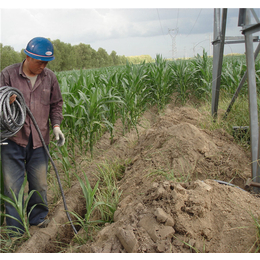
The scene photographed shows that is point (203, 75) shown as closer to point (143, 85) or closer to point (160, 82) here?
point (160, 82)

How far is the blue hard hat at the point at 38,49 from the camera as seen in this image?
5.42 feet

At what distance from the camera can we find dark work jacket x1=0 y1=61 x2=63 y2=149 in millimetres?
1761

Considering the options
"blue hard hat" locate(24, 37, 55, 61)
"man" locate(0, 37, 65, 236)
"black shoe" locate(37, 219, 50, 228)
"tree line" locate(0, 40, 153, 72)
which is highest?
"tree line" locate(0, 40, 153, 72)

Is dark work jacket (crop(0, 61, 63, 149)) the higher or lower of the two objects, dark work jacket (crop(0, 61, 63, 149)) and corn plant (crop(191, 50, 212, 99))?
the lower

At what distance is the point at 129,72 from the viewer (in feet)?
14.9

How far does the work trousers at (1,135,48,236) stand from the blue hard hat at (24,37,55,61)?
65cm

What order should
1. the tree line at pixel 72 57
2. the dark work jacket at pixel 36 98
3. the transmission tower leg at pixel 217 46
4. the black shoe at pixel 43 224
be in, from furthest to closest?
1. the tree line at pixel 72 57
2. the transmission tower leg at pixel 217 46
3. the black shoe at pixel 43 224
4. the dark work jacket at pixel 36 98

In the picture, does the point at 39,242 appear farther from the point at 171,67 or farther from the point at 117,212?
the point at 171,67

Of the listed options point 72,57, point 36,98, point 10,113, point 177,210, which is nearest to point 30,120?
point 36,98

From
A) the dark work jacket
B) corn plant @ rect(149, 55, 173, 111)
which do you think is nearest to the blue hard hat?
the dark work jacket

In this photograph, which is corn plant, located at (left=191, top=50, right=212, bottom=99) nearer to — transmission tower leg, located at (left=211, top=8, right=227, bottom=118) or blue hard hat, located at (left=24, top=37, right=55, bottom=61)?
transmission tower leg, located at (left=211, top=8, right=227, bottom=118)

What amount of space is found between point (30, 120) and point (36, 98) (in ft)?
0.60

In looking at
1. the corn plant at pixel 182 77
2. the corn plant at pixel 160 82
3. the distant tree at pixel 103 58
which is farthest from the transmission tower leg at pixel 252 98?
the distant tree at pixel 103 58

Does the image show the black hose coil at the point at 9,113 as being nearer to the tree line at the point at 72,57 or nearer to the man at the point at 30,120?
the man at the point at 30,120
